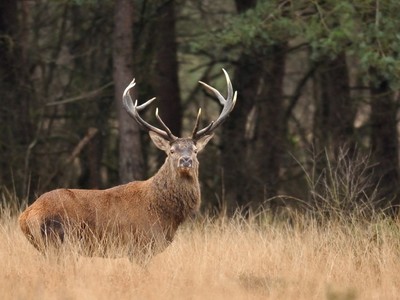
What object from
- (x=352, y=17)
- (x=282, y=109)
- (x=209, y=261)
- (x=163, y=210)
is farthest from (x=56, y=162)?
(x=209, y=261)

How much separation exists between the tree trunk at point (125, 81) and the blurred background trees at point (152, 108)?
16 mm

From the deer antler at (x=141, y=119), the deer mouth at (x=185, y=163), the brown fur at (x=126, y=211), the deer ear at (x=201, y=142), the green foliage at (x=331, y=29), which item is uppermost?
the green foliage at (x=331, y=29)

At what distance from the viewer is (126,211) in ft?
34.8

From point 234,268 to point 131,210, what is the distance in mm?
1396

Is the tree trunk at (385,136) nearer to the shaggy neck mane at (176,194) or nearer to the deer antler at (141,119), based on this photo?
the deer antler at (141,119)

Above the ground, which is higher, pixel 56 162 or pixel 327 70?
pixel 327 70

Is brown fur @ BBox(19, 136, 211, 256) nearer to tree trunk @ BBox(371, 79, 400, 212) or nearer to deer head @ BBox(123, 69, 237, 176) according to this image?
deer head @ BBox(123, 69, 237, 176)

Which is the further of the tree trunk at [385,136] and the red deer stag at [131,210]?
the tree trunk at [385,136]

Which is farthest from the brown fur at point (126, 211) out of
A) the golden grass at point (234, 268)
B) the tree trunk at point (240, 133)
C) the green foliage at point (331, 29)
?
the tree trunk at point (240, 133)

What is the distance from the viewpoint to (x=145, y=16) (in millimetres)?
18266

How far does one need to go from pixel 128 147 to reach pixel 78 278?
23.0 ft

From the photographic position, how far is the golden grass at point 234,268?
8.50 metres

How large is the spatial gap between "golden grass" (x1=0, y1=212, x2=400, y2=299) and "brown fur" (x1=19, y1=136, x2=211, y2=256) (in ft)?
0.73

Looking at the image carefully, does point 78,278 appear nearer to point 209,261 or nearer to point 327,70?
point 209,261
